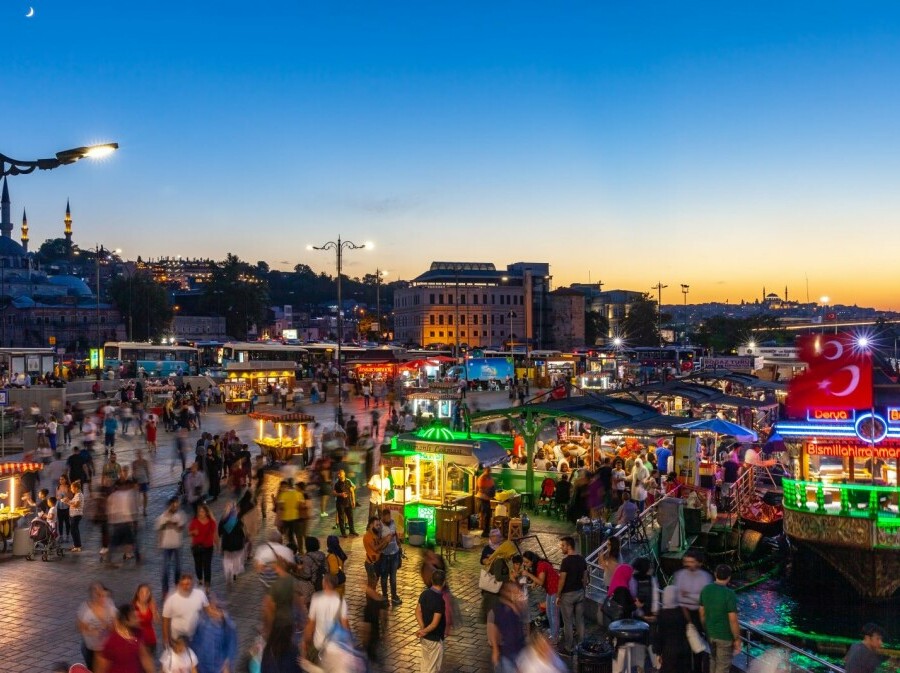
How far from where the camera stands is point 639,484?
18.1m

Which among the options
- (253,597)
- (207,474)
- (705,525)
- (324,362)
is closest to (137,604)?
(253,597)

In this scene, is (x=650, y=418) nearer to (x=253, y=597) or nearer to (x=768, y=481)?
(x=768, y=481)

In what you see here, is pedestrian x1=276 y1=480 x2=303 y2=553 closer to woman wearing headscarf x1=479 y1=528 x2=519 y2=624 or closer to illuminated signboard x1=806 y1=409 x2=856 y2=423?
woman wearing headscarf x1=479 y1=528 x2=519 y2=624

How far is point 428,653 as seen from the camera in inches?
326

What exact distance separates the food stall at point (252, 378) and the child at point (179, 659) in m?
34.6

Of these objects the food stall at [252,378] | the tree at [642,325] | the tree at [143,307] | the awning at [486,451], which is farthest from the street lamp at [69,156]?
the tree at [642,325]

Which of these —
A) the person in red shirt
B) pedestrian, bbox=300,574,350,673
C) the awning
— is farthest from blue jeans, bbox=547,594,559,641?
the awning

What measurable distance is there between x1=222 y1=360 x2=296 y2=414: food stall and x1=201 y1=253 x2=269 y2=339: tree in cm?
7367

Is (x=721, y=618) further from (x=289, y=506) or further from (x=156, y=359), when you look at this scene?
(x=156, y=359)

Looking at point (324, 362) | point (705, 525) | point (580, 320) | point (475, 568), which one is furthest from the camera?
point (580, 320)

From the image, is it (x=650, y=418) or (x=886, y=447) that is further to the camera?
(x=650, y=418)

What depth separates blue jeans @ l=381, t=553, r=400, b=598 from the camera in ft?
37.3

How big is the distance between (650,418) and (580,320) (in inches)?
4506

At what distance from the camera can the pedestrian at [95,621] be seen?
725cm
